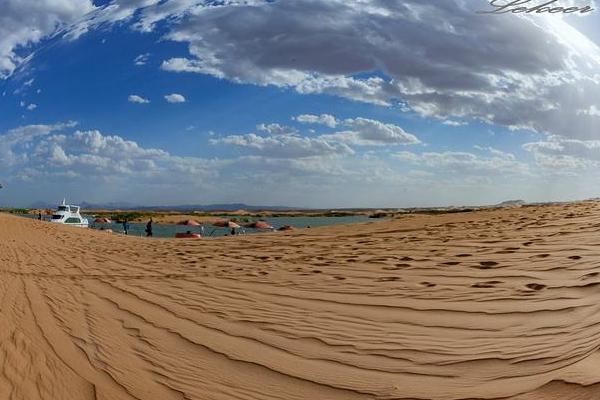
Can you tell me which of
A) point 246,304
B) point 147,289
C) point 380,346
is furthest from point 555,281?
point 147,289

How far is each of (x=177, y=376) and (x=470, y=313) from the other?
2.37m

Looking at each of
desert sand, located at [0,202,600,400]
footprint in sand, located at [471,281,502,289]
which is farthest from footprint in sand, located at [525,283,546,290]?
footprint in sand, located at [471,281,502,289]

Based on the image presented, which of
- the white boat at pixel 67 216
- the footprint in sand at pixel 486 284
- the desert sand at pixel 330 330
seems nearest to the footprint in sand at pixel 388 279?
the desert sand at pixel 330 330

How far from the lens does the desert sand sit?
2.92 m

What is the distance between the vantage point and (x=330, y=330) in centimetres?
398

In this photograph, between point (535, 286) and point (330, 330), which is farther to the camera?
point (535, 286)

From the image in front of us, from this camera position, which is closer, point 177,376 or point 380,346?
point 177,376

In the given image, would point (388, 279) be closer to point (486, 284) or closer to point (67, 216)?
point (486, 284)

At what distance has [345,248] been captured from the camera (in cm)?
964

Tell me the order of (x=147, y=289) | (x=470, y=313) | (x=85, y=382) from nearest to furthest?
(x=85, y=382), (x=470, y=313), (x=147, y=289)

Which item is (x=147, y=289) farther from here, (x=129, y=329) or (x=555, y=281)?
(x=555, y=281)

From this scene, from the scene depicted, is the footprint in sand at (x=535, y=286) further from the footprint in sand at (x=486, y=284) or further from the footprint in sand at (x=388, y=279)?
the footprint in sand at (x=388, y=279)

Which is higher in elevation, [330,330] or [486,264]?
[486,264]

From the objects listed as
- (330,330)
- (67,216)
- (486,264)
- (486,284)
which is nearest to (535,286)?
(486,284)
